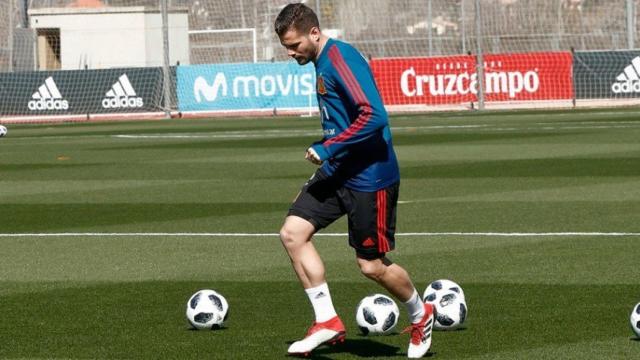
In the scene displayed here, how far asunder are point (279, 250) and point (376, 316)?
4583 millimetres

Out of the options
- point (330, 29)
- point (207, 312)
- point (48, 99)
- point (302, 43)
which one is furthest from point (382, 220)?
point (330, 29)

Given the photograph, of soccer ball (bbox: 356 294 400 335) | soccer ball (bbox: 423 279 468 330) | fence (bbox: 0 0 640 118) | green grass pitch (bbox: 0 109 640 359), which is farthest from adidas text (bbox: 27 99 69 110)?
soccer ball (bbox: 356 294 400 335)

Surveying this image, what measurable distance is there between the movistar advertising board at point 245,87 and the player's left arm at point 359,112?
3631 cm

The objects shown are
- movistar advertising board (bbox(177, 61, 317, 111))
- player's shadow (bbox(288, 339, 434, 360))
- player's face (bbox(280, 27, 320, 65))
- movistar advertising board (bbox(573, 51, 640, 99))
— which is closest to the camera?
player's face (bbox(280, 27, 320, 65))

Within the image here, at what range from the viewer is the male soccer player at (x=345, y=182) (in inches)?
323

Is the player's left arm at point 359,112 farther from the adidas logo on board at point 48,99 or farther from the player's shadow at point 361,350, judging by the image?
the adidas logo on board at point 48,99

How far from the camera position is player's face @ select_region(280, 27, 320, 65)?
8266 mm

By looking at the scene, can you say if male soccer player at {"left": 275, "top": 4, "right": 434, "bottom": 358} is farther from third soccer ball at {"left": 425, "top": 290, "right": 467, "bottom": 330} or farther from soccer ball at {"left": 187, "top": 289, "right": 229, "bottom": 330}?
soccer ball at {"left": 187, "top": 289, "right": 229, "bottom": 330}

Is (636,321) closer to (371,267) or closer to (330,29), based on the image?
(371,267)

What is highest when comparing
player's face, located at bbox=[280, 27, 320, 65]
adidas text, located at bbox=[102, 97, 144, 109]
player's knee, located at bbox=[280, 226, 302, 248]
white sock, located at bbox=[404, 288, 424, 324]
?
player's face, located at bbox=[280, 27, 320, 65]

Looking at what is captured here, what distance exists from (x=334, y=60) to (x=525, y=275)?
3.88m

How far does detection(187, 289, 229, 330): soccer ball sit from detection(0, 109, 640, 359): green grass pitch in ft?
0.21

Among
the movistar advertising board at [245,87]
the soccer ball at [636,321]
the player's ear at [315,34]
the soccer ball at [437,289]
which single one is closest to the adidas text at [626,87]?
the movistar advertising board at [245,87]

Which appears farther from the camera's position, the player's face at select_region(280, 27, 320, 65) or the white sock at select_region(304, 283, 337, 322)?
the white sock at select_region(304, 283, 337, 322)
